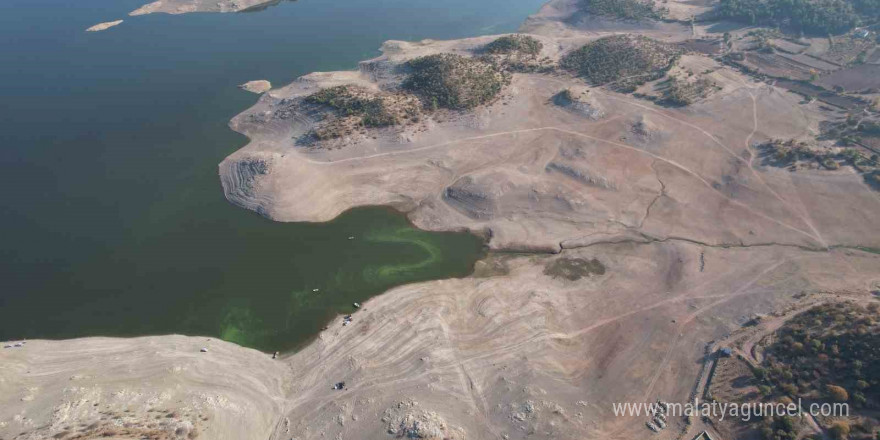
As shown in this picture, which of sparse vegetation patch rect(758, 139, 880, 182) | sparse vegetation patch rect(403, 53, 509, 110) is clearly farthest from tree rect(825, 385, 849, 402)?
sparse vegetation patch rect(403, 53, 509, 110)

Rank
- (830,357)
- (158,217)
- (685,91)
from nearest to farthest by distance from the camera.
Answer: (830,357) < (158,217) < (685,91)

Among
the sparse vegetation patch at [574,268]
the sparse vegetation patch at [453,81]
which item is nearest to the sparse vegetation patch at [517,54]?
the sparse vegetation patch at [453,81]

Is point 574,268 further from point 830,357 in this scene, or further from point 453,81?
point 453,81

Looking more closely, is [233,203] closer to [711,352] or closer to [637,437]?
[637,437]

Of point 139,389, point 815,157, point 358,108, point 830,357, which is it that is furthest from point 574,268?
point 139,389

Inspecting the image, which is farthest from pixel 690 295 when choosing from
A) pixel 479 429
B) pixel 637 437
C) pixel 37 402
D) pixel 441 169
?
pixel 37 402
